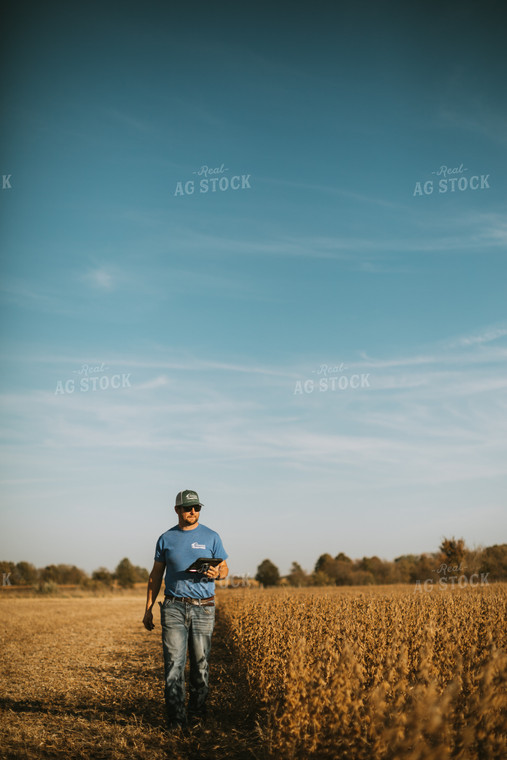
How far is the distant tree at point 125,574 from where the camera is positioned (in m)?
81.9

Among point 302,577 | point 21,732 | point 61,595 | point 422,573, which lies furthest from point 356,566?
point 21,732

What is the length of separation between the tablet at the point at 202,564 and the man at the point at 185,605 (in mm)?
29

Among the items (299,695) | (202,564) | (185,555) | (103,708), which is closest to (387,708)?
(299,695)

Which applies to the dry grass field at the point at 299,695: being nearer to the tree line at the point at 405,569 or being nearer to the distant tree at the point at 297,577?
the tree line at the point at 405,569

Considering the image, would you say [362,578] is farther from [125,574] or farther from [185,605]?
[185,605]

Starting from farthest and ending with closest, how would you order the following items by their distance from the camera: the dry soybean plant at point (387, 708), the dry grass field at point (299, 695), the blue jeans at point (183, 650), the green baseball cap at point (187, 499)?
the green baseball cap at point (187, 499)
the blue jeans at point (183, 650)
the dry grass field at point (299, 695)
the dry soybean plant at point (387, 708)

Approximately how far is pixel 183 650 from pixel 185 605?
451 mm

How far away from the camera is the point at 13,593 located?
184 ft

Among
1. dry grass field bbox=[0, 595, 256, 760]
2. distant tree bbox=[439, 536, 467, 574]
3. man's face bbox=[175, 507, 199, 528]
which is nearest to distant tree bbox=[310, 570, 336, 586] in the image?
distant tree bbox=[439, 536, 467, 574]

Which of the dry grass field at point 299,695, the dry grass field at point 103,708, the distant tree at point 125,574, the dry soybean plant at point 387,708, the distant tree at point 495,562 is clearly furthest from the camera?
the distant tree at point 125,574

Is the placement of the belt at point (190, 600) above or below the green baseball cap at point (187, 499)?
below

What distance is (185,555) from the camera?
6480mm

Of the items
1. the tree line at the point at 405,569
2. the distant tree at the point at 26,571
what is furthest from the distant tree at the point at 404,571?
the distant tree at the point at 26,571

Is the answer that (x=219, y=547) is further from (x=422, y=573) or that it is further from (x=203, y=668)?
(x=422, y=573)
